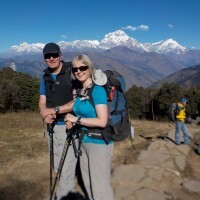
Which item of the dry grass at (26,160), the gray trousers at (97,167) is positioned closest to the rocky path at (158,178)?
the dry grass at (26,160)

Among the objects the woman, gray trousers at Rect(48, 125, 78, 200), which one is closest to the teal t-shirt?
the woman

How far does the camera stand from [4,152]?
9.20 metres

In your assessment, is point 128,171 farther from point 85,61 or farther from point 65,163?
point 85,61

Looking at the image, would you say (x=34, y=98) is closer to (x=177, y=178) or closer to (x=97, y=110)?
(x=177, y=178)

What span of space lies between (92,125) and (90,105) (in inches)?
10.3

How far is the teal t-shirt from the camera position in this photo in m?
3.85

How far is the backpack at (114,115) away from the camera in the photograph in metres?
4.00

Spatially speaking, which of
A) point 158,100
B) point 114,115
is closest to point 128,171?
point 114,115

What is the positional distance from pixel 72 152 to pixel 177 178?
3.66 m

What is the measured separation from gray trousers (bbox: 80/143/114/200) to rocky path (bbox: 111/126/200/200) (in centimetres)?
212

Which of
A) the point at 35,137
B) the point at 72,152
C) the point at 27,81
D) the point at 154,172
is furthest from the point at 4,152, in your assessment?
the point at 27,81

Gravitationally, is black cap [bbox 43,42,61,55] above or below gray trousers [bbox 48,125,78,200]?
above

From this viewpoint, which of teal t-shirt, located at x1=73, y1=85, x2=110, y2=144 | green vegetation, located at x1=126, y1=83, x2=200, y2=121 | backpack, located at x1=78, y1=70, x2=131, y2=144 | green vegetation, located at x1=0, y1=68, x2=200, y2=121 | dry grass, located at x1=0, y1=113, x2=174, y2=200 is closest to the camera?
teal t-shirt, located at x1=73, y1=85, x2=110, y2=144

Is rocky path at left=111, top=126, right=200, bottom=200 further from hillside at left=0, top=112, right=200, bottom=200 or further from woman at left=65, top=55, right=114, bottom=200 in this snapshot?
woman at left=65, top=55, right=114, bottom=200
